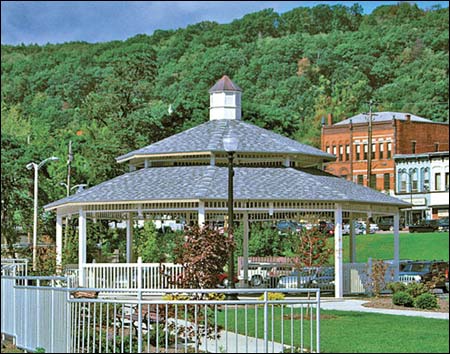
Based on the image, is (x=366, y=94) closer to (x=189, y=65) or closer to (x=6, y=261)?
(x=189, y=65)

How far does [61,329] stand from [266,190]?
20.0m

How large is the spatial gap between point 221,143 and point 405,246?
1359 inches

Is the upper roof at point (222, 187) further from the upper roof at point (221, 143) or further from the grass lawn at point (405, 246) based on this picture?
the grass lawn at point (405, 246)

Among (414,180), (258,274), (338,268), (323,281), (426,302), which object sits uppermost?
(414,180)

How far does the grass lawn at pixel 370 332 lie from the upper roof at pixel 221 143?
1158 centimetres

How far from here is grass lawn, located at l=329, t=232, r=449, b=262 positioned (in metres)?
67.8

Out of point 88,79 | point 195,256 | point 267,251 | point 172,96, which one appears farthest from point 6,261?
point 88,79

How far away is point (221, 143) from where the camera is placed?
1561 inches

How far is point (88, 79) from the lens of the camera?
139750 mm

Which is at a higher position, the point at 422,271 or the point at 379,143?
the point at 379,143

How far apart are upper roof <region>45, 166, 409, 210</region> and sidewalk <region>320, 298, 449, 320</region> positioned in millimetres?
4084

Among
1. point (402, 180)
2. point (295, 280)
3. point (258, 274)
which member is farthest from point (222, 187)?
point (402, 180)

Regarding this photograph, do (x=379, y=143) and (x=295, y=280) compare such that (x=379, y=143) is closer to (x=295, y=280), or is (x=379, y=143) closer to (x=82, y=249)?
(x=295, y=280)

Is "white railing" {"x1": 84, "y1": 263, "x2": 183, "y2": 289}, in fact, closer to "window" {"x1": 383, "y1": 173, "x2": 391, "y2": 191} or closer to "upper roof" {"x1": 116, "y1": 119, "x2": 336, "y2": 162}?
"upper roof" {"x1": 116, "y1": 119, "x2": 336, "y2": 162}
